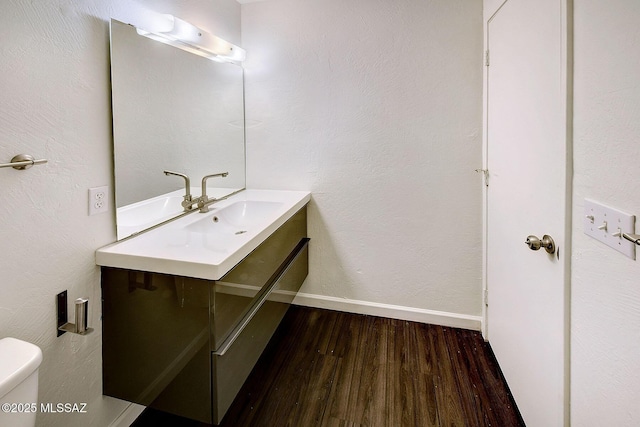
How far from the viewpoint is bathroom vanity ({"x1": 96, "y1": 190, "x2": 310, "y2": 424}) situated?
4.13 feet

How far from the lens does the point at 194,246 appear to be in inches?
56.1

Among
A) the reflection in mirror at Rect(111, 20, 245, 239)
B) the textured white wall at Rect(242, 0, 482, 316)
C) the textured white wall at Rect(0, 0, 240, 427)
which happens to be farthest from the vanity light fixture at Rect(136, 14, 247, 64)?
the textured white wall at Rect(242, 0, 482, 316)

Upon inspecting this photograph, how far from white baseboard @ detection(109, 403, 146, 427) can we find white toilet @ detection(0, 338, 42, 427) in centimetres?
71

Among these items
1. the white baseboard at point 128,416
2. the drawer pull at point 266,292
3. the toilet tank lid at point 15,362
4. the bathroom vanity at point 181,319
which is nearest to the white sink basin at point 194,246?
the bathroom vanity at point 181,319

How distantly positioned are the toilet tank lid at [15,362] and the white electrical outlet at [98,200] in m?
0.53

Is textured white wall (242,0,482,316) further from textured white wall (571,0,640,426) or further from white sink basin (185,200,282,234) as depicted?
textured white wall (571,0,640,426)

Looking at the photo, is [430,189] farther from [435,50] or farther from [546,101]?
[546,101]

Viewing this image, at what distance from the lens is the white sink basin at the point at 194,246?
49.4 inches

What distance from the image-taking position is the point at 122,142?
147cm

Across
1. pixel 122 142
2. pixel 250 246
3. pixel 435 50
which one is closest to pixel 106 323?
pixel 250 246

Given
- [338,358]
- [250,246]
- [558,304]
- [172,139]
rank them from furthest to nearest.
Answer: [338,358]
[172,139]
[250,246]
[558,304]

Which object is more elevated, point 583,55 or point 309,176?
point 583,55

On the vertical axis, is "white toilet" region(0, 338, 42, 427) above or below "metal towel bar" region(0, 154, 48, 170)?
below

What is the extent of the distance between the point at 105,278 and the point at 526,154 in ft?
5.98
